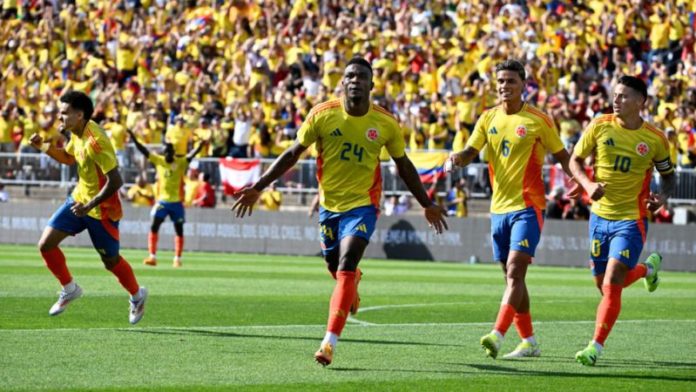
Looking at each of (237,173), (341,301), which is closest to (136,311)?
(341,301)

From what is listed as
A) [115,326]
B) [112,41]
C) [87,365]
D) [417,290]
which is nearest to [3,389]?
[87,365]

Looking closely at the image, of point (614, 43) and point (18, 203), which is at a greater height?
point (614, 43)

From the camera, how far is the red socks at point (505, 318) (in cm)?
1135

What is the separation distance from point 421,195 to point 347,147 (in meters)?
0.71

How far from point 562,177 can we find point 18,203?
14.1 m

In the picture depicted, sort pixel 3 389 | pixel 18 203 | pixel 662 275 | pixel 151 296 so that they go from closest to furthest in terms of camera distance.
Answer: pixel 3 389 → pixel 151 296 → pixel 662 275 → pixel 18 203

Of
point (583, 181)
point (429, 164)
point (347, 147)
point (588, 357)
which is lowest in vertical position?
A: point (588, 357)

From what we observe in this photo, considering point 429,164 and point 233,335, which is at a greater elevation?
point 429,164

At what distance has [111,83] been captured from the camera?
132 feet

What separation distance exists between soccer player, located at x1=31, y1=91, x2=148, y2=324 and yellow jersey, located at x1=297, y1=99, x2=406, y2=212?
9.53 feet

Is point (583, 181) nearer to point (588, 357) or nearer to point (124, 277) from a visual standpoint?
point (588, 357)

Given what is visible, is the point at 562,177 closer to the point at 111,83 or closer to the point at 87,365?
the point at 111,83

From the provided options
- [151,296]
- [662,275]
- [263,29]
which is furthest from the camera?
[263,29]

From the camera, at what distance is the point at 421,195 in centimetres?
1139
